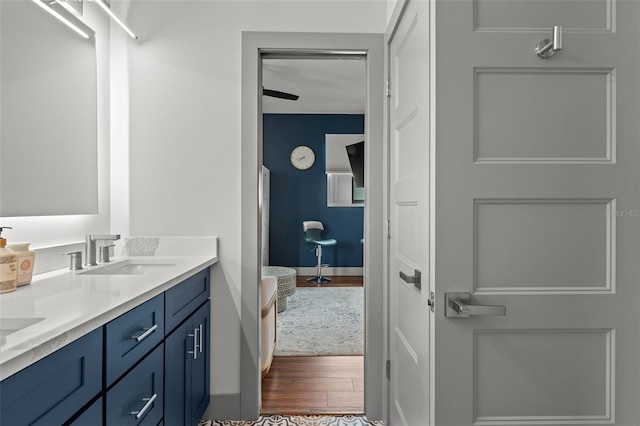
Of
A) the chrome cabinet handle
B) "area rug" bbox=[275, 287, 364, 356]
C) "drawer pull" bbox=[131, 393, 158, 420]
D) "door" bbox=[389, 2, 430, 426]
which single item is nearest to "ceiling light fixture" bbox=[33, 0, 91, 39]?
"door" bbox=[389, 2, 430, 426]

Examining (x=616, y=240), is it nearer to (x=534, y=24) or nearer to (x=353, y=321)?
(x=534, y=24)

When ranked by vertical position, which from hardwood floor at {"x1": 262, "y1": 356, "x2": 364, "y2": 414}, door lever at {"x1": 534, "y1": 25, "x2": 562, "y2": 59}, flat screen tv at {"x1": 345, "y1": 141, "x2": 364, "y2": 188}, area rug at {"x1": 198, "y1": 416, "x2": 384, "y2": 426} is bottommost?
area rug at {"x1": 198, "y1": 416, "x2": 384, "y2": 426}

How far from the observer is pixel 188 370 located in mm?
1744

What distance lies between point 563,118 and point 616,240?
40 centimetres

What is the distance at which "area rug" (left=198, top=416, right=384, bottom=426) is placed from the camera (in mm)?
2070

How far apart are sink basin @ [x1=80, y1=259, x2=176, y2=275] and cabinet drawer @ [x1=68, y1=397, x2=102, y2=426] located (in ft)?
2.71

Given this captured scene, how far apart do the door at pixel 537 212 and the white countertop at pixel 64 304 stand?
954 mm

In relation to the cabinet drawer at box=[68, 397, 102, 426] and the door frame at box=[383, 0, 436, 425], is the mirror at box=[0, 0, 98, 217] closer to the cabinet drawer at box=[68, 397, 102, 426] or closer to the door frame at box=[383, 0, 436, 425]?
the cabinet drawer at box=[68, 397, 102, 426]

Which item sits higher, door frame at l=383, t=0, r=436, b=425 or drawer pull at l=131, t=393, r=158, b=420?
door frame at l=383, t=0, r=436, b=425

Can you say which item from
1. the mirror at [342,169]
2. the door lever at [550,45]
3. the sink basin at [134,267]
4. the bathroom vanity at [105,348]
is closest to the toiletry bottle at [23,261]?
the bathroom vanity at [105,348]

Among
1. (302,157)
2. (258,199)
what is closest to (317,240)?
(302,157)

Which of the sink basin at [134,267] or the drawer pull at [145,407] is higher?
the sink basin at [134,267]

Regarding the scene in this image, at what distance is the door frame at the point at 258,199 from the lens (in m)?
2.10

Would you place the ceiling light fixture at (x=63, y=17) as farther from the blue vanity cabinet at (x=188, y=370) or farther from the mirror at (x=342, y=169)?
the mirror at (x=342, y=169)
